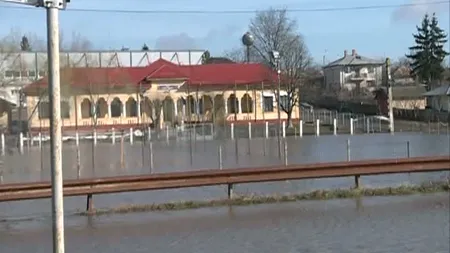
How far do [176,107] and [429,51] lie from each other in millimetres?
45273

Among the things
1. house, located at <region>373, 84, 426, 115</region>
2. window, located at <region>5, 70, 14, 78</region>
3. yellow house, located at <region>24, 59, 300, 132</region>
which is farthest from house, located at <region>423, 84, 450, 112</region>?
window, located at <region>5, 70, 14, 78</region>

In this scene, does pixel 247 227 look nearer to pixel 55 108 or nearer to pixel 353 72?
pixel 55 108

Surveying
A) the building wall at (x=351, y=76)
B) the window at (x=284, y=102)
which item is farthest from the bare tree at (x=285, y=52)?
the building wall at (x=351, y=76)

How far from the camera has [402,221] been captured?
1292cm

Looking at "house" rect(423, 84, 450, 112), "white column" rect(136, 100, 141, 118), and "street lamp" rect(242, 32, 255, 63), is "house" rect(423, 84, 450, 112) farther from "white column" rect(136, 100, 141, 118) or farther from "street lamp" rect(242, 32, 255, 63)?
"white column" rect(136, 100, 141, 118)

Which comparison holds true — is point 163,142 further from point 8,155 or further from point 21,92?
point 21,92

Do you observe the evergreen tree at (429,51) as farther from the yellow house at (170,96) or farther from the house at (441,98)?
the yellow house at (170,96)

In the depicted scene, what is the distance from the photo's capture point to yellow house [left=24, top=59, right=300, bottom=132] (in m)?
74.3

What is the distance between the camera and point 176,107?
81375mm

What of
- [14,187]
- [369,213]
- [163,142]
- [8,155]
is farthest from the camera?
[163,142]

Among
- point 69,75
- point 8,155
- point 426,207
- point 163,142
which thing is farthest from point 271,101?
point 426,207

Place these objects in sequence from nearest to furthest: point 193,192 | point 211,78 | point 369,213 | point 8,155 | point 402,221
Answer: point 402,221 < point 369,213 < point 193,192 < point 8,155 < point 211,78

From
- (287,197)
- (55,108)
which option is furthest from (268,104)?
(55,108)

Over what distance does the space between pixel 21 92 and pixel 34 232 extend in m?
58.4
